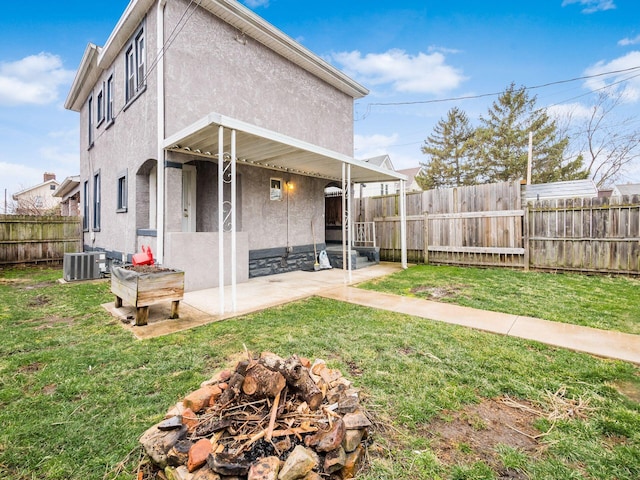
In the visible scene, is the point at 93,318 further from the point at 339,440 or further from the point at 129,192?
the point at 339,440

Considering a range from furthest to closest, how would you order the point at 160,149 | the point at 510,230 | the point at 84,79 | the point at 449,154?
the point at 449,154 → the point at 84,79 → the point at 510,230 → the point at 160,149

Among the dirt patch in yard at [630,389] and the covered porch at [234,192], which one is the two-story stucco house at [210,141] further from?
the dirt patch in yard at [630,389]

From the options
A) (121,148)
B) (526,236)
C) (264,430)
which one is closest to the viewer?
(264,430)

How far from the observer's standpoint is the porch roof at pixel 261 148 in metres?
5.00

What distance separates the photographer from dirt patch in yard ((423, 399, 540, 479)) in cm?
181

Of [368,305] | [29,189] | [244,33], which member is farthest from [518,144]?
[29,189]

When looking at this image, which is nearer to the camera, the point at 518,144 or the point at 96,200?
the point at 96,200

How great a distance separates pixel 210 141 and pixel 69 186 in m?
14.1

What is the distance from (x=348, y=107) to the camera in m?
11.3

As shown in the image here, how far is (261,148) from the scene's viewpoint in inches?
247

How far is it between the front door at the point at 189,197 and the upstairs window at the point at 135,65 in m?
2.16

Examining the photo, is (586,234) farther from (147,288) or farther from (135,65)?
(135,65)

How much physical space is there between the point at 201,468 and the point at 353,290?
5080 mm

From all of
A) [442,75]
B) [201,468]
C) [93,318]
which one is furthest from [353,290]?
[442,75]
